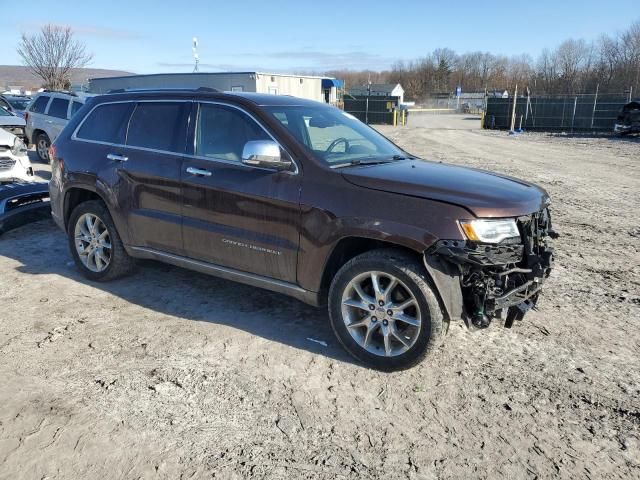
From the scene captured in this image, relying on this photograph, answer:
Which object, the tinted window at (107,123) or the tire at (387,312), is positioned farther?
the tinted window at (107,123)

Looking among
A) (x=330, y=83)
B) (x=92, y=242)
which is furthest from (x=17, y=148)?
(x=330, y=83)

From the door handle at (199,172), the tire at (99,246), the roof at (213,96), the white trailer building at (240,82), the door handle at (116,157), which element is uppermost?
the white trailer building at (240,82)

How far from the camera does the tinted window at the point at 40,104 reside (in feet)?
45.4

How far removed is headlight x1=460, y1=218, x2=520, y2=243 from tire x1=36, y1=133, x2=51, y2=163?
13633 mm

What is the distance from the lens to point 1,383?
345cm

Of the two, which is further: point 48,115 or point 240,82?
point 240,82

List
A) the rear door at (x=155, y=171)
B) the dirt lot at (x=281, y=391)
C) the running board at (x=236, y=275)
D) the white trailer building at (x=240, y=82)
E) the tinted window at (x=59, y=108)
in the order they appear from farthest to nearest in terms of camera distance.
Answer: the white trailer building at (x=240, y=82)
the tinted window at (x=59, y=108)
the rear door at (x=155, y=171)
the running board at (x=236, y=275)
the dirt lot at (x=281, y=391)

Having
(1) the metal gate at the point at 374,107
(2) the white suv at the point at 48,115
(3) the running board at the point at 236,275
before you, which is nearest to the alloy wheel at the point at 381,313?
(3) the running board at the point at 236,275

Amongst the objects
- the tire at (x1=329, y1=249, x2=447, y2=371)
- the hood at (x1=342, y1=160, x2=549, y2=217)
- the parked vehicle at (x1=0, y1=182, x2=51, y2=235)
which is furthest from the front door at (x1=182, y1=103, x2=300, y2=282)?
the parked vehicle at (x1=0, y1=182, x2=51, y2=235)

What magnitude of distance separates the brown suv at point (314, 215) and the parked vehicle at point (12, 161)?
3524 mm

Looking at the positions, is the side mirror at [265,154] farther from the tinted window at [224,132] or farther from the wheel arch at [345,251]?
the wheel arch at [345,251]

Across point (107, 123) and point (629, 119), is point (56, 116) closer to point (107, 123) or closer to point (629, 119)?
point (107, 123)

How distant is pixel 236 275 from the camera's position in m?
4.23

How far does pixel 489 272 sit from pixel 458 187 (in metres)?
0.62
